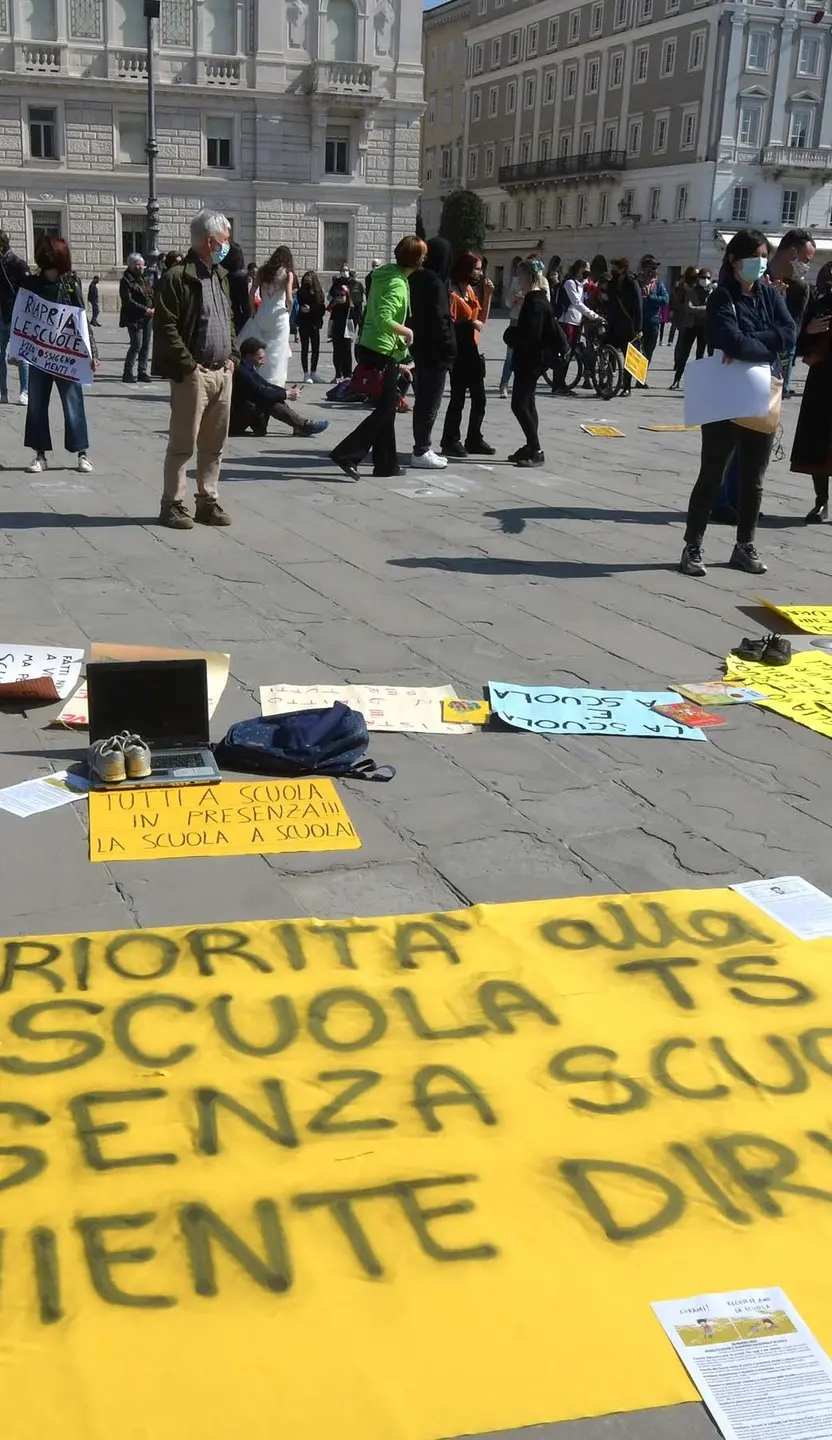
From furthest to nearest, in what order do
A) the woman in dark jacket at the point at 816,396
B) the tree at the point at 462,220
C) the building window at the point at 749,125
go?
the tree at the point at 462,220, the building window at the point at 749,125, the woman in dark jacket at the point at 816,396

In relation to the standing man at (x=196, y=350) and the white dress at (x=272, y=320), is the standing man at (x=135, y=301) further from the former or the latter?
the standing man at (x=196, y=350)

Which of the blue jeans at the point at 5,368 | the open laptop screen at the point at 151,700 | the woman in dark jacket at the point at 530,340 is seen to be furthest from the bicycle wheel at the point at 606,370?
the open laptop screen at the point at 151,700

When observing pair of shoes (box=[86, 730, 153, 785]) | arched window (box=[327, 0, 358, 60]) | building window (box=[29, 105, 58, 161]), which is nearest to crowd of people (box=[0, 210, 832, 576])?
pair of shoes (box=[86, 730, 153, 785])

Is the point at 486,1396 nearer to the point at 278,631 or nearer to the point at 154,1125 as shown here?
the point at 154,1125

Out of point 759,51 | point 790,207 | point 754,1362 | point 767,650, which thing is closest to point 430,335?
point 767,650

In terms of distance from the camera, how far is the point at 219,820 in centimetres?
381

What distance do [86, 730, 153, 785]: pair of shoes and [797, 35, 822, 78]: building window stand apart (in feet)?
195

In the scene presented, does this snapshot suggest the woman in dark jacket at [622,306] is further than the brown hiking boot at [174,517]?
Yes

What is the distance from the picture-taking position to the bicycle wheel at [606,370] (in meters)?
16.2

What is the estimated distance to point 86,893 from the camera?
11.0 ft

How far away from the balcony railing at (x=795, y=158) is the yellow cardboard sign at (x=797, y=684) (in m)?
54.8

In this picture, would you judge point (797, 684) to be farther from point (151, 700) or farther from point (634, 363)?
point (634, 363)

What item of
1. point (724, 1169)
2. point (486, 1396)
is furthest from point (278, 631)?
point (486, 1396)

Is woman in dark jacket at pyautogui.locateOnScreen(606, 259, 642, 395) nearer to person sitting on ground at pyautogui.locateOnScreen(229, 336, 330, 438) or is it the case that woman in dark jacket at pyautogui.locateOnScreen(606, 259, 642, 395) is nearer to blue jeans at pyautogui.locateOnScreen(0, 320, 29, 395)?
person sitting on ground at pyautogui.locateOnScreen(229, 336, 330, 438)
